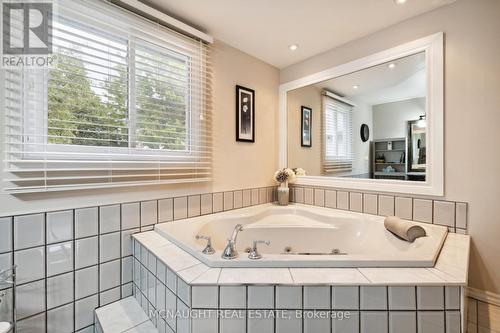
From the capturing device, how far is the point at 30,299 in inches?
47.2

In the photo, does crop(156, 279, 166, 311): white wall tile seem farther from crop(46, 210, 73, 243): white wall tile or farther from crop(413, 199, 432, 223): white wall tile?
crop(413, 199, 432, 223): white wall tile

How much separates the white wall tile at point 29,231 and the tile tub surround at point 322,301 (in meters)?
0.83

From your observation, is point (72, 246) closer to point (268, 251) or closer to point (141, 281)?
point (141, 281)

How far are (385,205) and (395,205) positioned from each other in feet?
0.24

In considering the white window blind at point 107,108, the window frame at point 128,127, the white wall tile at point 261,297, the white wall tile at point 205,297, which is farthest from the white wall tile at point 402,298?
the window frame at point 128,127

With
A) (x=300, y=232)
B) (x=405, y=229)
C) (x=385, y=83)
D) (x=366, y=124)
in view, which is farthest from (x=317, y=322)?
(x=385, y=83)

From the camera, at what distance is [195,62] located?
184cm

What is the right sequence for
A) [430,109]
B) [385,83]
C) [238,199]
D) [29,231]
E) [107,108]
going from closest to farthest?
[29,231] → [107,108] → [430,109] → [385,83] → [238,199]

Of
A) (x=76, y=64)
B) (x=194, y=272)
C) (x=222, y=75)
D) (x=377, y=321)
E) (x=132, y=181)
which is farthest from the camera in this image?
(x=222, y=75)

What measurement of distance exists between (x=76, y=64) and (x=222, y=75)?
1.08m

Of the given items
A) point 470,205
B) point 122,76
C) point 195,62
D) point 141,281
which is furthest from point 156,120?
point 470,205

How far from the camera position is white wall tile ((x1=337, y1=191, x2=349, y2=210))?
2.12 metres

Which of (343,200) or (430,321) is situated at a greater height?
(343,200)

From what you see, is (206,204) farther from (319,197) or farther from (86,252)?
(319,197)
